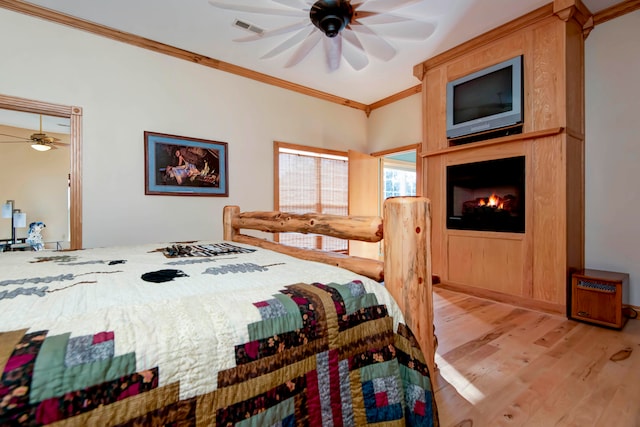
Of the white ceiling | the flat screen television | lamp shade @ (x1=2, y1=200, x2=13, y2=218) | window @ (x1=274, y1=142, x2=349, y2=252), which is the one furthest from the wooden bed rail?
lamp shade @ (x1=2, y1=200, x2=13, y2=218)

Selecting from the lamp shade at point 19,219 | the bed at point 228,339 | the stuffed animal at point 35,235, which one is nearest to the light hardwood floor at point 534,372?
the bed at point 228,339

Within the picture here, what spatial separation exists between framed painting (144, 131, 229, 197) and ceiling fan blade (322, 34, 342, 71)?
63.3 inches

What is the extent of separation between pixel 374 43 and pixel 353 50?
289mm

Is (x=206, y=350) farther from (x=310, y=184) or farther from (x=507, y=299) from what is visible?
(x=310, y=184)

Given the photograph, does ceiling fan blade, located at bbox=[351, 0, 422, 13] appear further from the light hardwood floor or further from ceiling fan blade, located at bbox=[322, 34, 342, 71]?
the light hardwood floor

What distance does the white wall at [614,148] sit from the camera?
8.32 ft

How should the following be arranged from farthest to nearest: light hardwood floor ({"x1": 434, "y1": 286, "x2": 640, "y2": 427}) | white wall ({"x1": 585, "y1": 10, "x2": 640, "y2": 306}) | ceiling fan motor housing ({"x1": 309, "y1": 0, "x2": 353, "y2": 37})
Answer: white wall ({"x1": 585, "y1": 10, "x2": 640, "y2": 306}) → ceiling fan motor housing ({"x1": 309, "y1": 0, "x2": 353, "y2": 37}) → light hardwood floor ({"x1": 434, "y1": 286, "x2": 640, "y2": 427})

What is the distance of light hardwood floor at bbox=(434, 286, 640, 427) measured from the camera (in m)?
1.34

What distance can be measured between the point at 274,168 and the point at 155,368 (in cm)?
353

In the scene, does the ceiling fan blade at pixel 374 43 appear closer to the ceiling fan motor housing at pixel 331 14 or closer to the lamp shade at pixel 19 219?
the ceiling fan motor housing at pixel 331 14

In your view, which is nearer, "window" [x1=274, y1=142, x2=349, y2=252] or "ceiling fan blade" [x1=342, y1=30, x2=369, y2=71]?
"ceiling fan blade" [x1=342, y1=30, x2=369, y2=71]

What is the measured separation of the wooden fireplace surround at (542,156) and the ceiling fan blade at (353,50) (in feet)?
3.95

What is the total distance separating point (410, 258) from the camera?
3.43 feet

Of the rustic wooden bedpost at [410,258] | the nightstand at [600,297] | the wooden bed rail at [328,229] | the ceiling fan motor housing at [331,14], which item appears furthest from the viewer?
the nightstand at [600,297]
